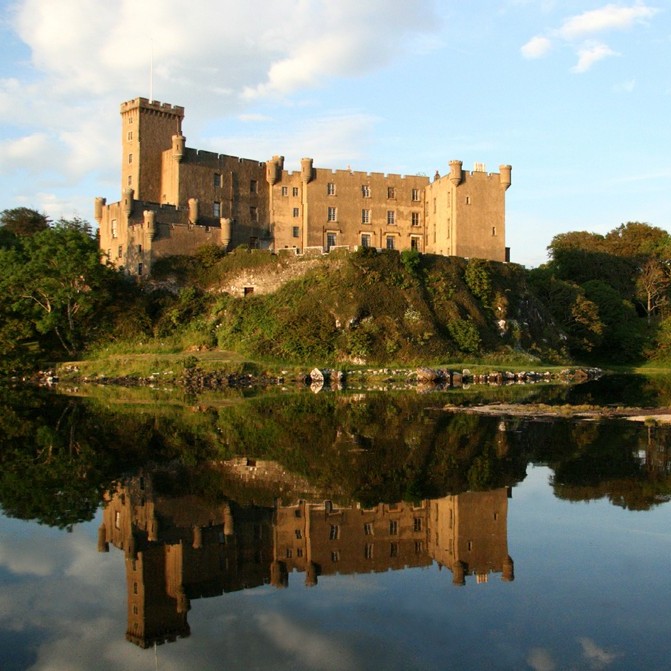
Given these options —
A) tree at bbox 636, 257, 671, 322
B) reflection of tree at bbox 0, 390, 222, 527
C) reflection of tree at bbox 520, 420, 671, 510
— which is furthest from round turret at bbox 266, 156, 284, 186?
reflection of tree at bbox 520, 420, 671, 510

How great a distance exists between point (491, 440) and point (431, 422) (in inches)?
153

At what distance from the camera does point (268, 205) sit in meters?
62.5

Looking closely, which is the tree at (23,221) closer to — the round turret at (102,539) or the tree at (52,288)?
the tree at (52,288)

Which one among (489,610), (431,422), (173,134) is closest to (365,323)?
(173,134)

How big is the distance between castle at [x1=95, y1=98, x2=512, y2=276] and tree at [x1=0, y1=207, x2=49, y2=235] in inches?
719

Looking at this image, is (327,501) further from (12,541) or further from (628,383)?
(628,383)

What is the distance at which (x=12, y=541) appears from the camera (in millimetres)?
10297

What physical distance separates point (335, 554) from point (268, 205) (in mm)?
54563

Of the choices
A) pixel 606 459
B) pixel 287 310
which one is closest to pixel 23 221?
pixel 287 310

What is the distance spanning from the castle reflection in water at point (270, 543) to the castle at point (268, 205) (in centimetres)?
4478

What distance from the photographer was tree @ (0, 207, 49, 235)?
239 ft

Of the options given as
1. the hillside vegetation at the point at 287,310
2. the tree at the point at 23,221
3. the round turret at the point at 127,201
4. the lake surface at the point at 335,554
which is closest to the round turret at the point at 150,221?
the round turret at the point at 127,201

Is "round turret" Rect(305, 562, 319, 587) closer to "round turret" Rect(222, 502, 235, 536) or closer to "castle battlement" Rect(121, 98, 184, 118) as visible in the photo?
"round turret" Rect(222, 502, 235, 536)

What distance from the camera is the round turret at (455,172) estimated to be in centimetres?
6091
